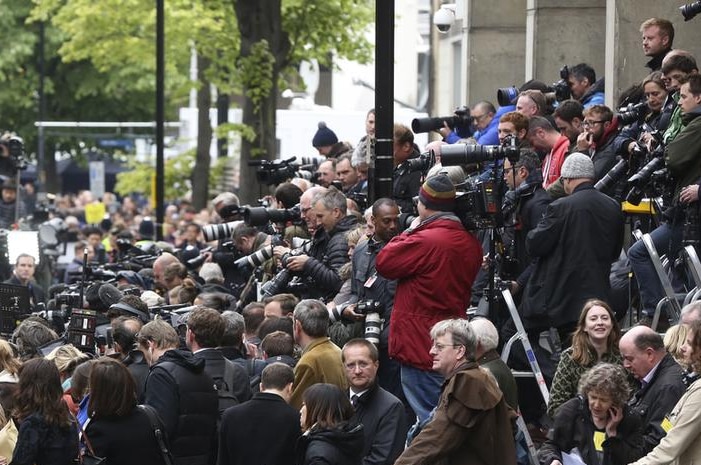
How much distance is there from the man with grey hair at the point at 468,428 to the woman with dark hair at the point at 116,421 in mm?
1716

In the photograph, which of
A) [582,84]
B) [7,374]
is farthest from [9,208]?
[7,374]

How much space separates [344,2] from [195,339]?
66.3ft

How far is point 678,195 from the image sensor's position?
1151 centimetres

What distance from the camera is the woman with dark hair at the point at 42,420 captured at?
9.39 meters

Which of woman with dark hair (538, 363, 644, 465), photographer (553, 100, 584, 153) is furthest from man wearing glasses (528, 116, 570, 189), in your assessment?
woman with dark hair (538, 363, 644, 465)

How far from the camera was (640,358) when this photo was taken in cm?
984

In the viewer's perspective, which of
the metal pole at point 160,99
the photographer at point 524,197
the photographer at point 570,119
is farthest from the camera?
the metal pole at point 160,99

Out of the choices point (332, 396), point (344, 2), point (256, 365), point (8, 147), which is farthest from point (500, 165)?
point (344, 2)

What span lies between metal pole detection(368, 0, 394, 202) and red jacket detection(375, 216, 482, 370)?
3.86 feet

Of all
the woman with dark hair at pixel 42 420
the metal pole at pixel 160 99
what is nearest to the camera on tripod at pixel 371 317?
the woman with dark hair at pixel 42 420

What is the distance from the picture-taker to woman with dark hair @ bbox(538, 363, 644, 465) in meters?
9.48

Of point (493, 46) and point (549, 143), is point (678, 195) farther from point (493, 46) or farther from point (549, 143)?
point (493, 46)

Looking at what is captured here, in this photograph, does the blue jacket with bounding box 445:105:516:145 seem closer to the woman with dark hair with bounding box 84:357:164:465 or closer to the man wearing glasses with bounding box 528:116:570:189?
the man wearing glasses with bounding box 528:116:570:189

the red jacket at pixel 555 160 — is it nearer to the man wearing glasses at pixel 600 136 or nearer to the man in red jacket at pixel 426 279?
the man wearing glasses at pixel 600 136
